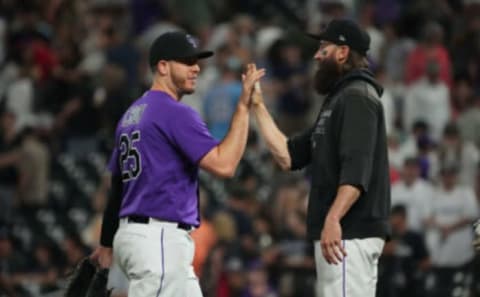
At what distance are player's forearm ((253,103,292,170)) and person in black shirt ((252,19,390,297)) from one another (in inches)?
13.1

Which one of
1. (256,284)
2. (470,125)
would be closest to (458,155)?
(470,125)

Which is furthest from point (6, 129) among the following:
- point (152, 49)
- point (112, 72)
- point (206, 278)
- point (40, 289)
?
point (152, 49)

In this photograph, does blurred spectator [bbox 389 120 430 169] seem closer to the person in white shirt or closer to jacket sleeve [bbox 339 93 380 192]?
the person in white shirt

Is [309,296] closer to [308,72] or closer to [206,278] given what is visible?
[206,278]

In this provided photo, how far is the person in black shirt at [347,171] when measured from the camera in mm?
8688

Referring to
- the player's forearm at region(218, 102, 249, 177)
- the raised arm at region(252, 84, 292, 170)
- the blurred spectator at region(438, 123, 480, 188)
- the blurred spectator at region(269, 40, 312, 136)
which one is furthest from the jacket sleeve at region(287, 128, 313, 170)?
the blurred spectator at region(269, 40, 312, 136)

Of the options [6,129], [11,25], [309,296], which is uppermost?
[11,25]

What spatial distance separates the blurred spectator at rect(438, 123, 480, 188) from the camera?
17.1 metres

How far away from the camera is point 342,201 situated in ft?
28.3

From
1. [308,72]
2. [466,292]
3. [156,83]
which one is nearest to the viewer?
[156,83]

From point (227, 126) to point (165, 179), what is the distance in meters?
8.73

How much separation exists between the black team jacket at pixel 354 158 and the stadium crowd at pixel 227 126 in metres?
4.44

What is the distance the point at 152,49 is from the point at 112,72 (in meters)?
8.87

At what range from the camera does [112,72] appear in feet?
58.2
